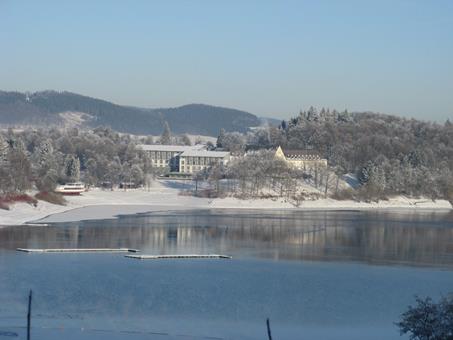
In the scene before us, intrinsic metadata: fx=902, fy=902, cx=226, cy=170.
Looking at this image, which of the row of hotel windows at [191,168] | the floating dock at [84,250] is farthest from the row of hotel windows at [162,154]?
the floating dock at [84,250]

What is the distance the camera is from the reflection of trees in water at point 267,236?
3781 cm

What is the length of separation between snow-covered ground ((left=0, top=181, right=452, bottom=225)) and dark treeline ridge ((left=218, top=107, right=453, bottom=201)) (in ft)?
6.74

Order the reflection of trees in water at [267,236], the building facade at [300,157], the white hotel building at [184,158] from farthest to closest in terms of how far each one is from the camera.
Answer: the white hotel building at [184,158] → the building facade at [300,157] → the reflection of trees in water at [267,236]

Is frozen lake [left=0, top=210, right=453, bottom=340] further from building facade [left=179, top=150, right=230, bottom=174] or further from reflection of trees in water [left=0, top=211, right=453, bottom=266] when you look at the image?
building facade [left=179, top=150, right=230, bottom=174]

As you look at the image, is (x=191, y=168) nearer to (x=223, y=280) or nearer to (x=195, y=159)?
(x=195, y=159)

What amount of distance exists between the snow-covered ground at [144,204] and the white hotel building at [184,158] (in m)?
20.5

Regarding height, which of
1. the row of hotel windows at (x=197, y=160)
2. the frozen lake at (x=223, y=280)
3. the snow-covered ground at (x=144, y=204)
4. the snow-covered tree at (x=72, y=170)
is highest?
the row of hotel windows at (x=197, y=160)

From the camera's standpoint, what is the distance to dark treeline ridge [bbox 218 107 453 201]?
81.0 meters

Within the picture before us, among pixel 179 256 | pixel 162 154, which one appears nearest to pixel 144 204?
pixel 179 256

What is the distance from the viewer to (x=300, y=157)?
3841 inches

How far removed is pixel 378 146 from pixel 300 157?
8403mm

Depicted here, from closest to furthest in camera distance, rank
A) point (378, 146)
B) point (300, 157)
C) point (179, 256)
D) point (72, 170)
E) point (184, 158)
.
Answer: point (179, 256) < point (72, 170) < point (378, 146) < point (300, 157) < point (184, 158)

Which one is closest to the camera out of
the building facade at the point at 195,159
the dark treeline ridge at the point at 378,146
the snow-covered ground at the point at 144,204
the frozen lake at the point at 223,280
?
the frozen lake at the point at 223,280

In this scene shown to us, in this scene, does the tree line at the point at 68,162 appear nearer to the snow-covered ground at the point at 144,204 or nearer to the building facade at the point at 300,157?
the snow-covered ground at the point at 144,204
